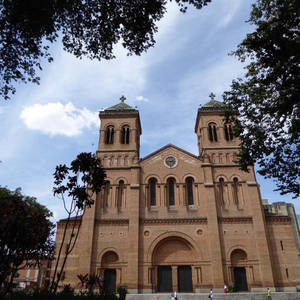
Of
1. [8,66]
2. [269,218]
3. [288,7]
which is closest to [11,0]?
[8,66]

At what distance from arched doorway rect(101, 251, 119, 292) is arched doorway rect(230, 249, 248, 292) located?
38.3ft

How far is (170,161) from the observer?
32594 mm

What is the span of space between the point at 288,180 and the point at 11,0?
1562 centimetres

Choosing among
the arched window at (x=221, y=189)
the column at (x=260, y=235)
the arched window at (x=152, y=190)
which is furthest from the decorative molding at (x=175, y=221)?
the column at (x=260, y=235)

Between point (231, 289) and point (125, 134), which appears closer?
point (231, 289)

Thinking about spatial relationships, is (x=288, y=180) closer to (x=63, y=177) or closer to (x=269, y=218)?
(x=63, y=177)

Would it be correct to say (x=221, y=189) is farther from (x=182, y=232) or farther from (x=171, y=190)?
(x=182, y=232)

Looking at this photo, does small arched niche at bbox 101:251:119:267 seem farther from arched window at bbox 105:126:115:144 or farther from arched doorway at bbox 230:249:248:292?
→ arched window at bbox 105:126:115:144

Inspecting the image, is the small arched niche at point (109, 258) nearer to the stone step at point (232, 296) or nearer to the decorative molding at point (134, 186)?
the stone step at point (232, 296)

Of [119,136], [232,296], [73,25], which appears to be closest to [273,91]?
[73,25]

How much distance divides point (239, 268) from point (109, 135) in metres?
21.4

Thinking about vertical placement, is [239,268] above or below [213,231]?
below

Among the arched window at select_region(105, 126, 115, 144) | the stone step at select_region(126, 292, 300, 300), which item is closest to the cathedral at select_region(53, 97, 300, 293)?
the stone step at select_region(126, 292, 300, 300)

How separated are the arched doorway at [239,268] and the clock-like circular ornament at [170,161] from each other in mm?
11228
